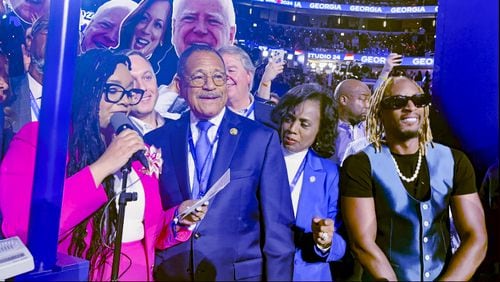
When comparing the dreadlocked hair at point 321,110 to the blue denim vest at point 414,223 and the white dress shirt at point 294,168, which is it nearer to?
the white dress shirt at point 294,168

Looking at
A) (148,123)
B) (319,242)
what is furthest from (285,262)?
(148,123)

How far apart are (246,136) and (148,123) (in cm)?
55

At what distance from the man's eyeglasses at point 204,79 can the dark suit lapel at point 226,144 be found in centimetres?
16

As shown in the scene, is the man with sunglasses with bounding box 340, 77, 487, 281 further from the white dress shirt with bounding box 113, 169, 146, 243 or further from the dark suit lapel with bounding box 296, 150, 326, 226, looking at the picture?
the white dress shirt with bounding box 113, 169, 146, 243

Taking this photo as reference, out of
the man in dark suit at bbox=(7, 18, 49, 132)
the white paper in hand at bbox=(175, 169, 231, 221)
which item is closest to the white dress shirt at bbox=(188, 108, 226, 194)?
the white paper in hand at bbox=(175, 169, 231, 221)

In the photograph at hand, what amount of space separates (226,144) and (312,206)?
56 cm

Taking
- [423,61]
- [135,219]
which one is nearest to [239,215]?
[135,219]

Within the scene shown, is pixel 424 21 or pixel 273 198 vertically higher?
pixel 424 21

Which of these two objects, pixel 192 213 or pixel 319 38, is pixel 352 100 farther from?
pixel 192 213

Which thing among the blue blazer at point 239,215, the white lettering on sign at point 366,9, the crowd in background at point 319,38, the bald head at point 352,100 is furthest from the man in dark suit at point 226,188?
the white lettering on sign at point 366,9

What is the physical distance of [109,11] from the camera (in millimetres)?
2867

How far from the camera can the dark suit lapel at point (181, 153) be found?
2.71 m

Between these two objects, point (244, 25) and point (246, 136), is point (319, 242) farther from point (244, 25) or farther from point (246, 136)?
point (244, 25)

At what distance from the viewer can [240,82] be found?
2.72 m
